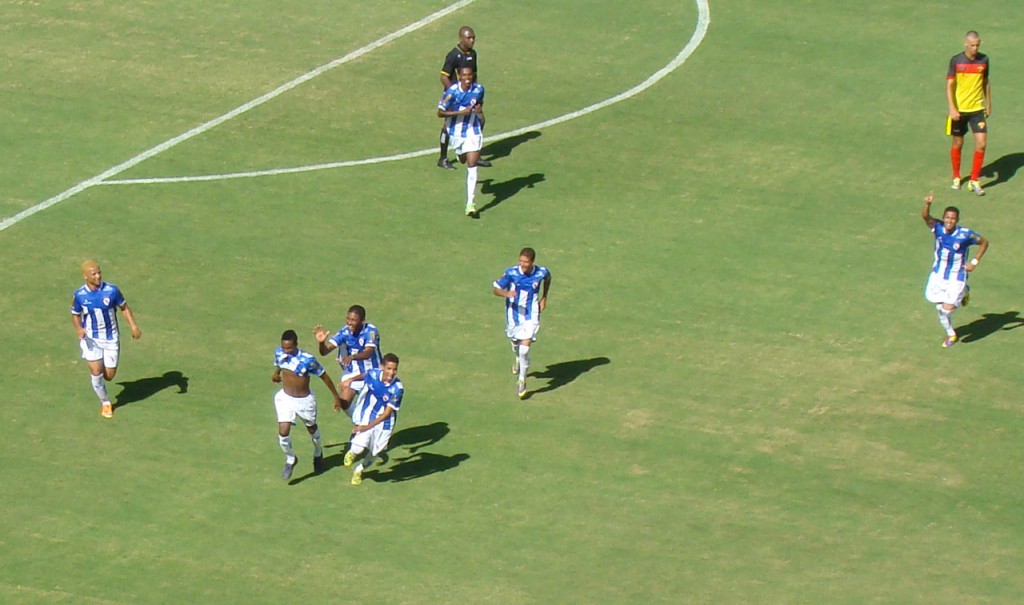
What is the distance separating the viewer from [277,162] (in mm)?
34531

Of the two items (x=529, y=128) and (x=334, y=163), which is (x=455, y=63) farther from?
(x=334, y=163)

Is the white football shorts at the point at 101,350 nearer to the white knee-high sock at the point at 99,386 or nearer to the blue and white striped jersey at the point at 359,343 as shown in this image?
the white knee-high sock at the point at 99,386

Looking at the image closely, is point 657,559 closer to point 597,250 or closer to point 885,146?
point 597,250

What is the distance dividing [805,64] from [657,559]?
17.5m

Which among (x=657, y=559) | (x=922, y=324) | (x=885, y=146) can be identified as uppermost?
(x=885, y=146)

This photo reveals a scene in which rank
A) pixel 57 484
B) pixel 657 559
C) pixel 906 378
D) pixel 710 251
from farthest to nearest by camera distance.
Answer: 1. pixel 710 251
2. pixel 906 378
3. pixel 57 484
4. pixel 657 559

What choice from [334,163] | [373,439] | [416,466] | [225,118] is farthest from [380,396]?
[225,118]

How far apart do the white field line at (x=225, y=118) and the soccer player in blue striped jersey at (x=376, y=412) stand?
1082 cm

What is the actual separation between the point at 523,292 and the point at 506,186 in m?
7.30

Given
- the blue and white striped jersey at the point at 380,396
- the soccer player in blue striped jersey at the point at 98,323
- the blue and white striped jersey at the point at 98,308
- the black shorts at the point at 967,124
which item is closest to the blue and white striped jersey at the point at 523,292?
the blue and white striped jersey at the point at 380,396

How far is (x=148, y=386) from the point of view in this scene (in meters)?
27.6

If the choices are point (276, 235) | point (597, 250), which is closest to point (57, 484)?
point (276, 235)

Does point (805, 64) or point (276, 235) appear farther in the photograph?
point (805, 64)

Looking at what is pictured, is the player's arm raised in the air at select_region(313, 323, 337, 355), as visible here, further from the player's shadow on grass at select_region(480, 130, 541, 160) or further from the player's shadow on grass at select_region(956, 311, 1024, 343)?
the player's shadow on grass at select_region(480, 130, 541, 160)
